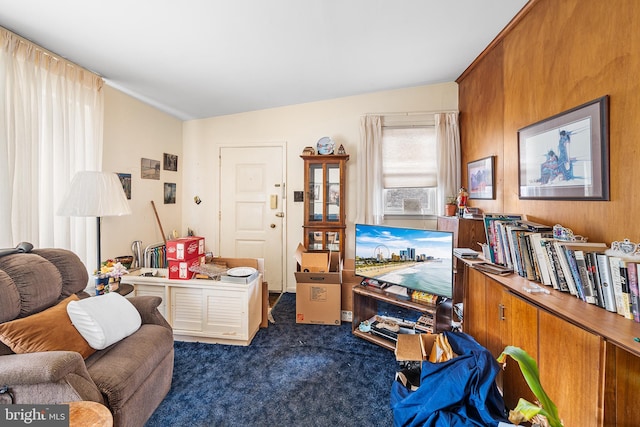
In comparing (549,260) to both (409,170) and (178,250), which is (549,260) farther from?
(178,250)

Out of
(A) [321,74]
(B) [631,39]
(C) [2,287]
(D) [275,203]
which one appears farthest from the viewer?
(D) [275,203]

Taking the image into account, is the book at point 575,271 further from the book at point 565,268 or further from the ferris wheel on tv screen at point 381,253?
the ferris wheel on tv screen at point 381,253

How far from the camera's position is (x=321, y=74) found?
277cm

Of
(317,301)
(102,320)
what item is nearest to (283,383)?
(317,301)

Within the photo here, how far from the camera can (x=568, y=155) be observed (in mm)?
1609

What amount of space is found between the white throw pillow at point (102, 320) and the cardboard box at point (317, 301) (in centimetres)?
144

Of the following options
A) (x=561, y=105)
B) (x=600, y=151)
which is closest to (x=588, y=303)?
(x=600, y=151)

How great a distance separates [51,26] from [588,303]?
346 centimetres

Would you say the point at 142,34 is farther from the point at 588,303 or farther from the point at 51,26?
the point at 588,303

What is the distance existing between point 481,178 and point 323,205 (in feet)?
5.55

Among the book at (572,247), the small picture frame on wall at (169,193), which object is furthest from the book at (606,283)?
the small picture frame on wall at (169,193)

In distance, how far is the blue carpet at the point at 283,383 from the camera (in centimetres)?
162

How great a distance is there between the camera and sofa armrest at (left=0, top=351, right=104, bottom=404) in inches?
44.0

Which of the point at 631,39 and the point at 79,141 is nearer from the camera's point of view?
the point at 631,39
